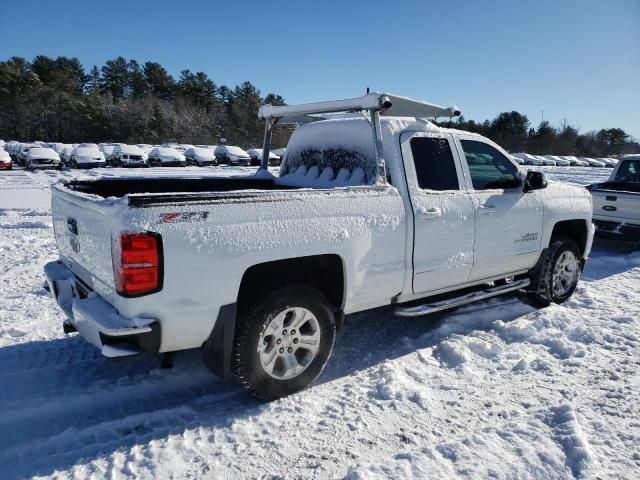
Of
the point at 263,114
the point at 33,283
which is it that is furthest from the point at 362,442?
the point at 33,283

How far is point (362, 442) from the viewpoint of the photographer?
293 cm

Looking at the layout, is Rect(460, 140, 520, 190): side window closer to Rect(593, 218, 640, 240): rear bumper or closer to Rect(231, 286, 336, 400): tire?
Rect(231, 286, 336, 400): tire

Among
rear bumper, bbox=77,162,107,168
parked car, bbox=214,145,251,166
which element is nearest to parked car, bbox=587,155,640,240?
parked car, bbox=214,145,251,166

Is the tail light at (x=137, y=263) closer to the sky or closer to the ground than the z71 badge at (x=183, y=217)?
closer to the ground

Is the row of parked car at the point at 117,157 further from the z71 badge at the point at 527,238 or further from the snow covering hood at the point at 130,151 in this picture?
the z71 badge at the point at 527,238

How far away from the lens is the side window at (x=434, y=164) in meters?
4.07

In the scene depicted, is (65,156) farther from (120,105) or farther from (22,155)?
(120,105)

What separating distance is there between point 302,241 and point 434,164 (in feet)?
5.44

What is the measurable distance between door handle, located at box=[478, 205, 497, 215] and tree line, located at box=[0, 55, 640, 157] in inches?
1901

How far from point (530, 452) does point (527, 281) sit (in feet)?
8.62

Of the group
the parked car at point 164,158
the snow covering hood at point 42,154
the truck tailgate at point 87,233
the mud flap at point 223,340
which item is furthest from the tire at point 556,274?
the parked car at point 164,158

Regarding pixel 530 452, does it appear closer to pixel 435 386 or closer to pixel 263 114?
pixel 435 386

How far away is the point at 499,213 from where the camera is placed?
14.9 ft

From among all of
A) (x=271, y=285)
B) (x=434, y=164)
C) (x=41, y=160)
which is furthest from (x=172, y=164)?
(x=271, y=285)
